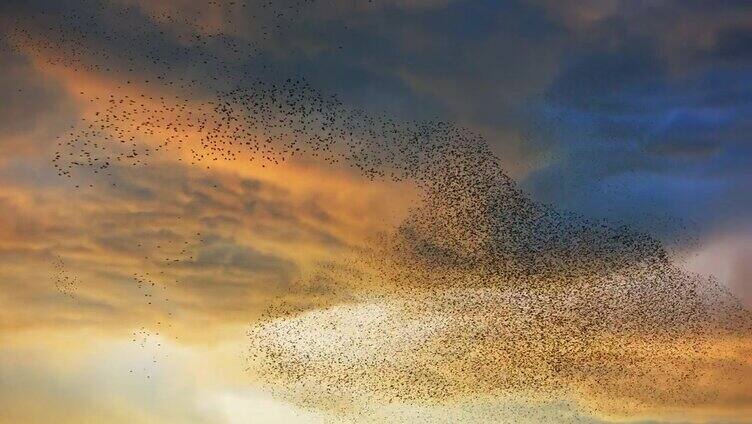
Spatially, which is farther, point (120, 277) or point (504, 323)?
point (504, 323)

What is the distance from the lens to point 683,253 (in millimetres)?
8734

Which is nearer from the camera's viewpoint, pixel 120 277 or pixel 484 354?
pixel 120 277

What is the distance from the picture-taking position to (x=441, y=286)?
8984mm

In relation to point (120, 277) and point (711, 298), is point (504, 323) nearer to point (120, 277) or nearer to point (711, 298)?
point (711, 298)

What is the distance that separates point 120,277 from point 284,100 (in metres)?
2.46

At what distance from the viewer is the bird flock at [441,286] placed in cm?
855

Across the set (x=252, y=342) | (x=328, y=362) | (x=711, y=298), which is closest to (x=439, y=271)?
(x=328, y=362)

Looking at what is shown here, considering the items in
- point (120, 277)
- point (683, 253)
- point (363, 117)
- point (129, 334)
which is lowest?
point (129, 334)

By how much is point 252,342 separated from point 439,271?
6.95 ft

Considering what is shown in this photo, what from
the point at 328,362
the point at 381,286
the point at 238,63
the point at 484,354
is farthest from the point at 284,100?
the point at 484,354

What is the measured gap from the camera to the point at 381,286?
883 centimetres

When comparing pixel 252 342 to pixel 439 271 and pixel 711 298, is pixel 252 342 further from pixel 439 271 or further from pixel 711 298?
pixel 711 298

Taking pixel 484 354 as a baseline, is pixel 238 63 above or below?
above

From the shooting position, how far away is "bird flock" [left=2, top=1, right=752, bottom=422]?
8555 millimetres
